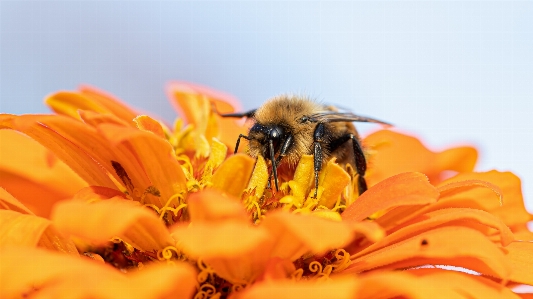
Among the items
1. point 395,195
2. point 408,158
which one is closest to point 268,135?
point 395,195

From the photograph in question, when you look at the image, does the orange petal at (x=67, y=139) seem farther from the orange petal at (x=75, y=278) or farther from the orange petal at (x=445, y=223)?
the orange petal at (x=445, y=223)

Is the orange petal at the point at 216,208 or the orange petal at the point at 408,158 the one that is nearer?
the orange petal at the point at 216,208

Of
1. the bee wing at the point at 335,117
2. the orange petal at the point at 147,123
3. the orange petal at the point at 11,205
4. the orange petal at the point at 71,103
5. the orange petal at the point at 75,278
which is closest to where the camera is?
the orange petal at the point at 75,278

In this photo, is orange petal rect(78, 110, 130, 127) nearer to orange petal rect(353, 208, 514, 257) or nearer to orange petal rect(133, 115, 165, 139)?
orange petal rect(133, 115, 165, 139)

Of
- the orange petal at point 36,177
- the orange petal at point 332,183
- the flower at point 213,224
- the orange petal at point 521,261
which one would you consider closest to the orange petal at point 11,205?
the flower at point 213,224

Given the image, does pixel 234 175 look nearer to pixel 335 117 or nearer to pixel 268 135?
pixel 268 135

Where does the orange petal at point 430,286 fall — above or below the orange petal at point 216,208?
below

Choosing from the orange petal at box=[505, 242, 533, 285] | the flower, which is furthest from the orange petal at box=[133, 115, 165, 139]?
the orange petal at box=[505, 242, 533, 285]
